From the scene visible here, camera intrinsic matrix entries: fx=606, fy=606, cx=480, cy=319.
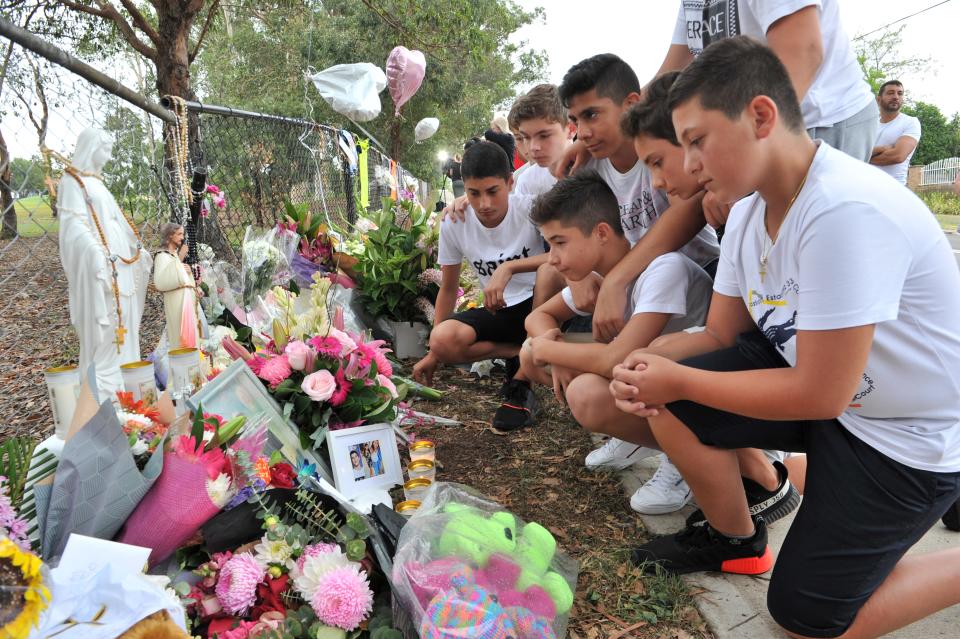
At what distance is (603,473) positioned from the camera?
2.75 meters

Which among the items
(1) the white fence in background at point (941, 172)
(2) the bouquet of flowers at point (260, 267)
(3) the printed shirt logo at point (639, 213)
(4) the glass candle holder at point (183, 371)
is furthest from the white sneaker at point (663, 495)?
(1) the white fence in background at point (941, 172)

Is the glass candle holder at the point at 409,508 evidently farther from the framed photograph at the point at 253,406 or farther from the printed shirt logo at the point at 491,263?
the printed shirt logo at the point at 491,263

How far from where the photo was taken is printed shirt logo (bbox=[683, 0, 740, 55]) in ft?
7.40

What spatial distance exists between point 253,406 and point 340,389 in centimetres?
37

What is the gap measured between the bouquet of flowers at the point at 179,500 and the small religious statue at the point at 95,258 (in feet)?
6.74

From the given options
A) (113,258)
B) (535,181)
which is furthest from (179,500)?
(535,181)

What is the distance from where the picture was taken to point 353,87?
8031mm

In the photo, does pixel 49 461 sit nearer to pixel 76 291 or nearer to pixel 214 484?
pixel 214 484

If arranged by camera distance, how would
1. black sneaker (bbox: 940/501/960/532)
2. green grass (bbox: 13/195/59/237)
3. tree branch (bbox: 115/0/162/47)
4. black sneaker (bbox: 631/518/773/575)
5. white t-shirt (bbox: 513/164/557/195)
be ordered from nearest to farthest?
black sneaker (bbox: 631/518/773/575)
black sneaker (bbox: 940/501/960/532)
green grass (bbox: 13/195/59/237)
white t-shirt (bbox: 513/164/557/195)
tree branch (bbox: 115/0/162/47)

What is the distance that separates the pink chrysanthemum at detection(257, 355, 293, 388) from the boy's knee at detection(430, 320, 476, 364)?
110 cm

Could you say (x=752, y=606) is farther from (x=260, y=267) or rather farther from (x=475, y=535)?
(x=260, y=267)

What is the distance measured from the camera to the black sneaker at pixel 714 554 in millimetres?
1975

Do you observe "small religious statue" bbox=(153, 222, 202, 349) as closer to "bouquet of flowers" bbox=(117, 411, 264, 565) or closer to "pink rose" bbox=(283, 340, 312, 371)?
"pink rose" bbox=(283, 340, 312, 371)

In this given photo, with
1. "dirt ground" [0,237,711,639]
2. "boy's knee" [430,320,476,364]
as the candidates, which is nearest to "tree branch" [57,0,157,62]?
"dirt ground" [0,237,711,639]
